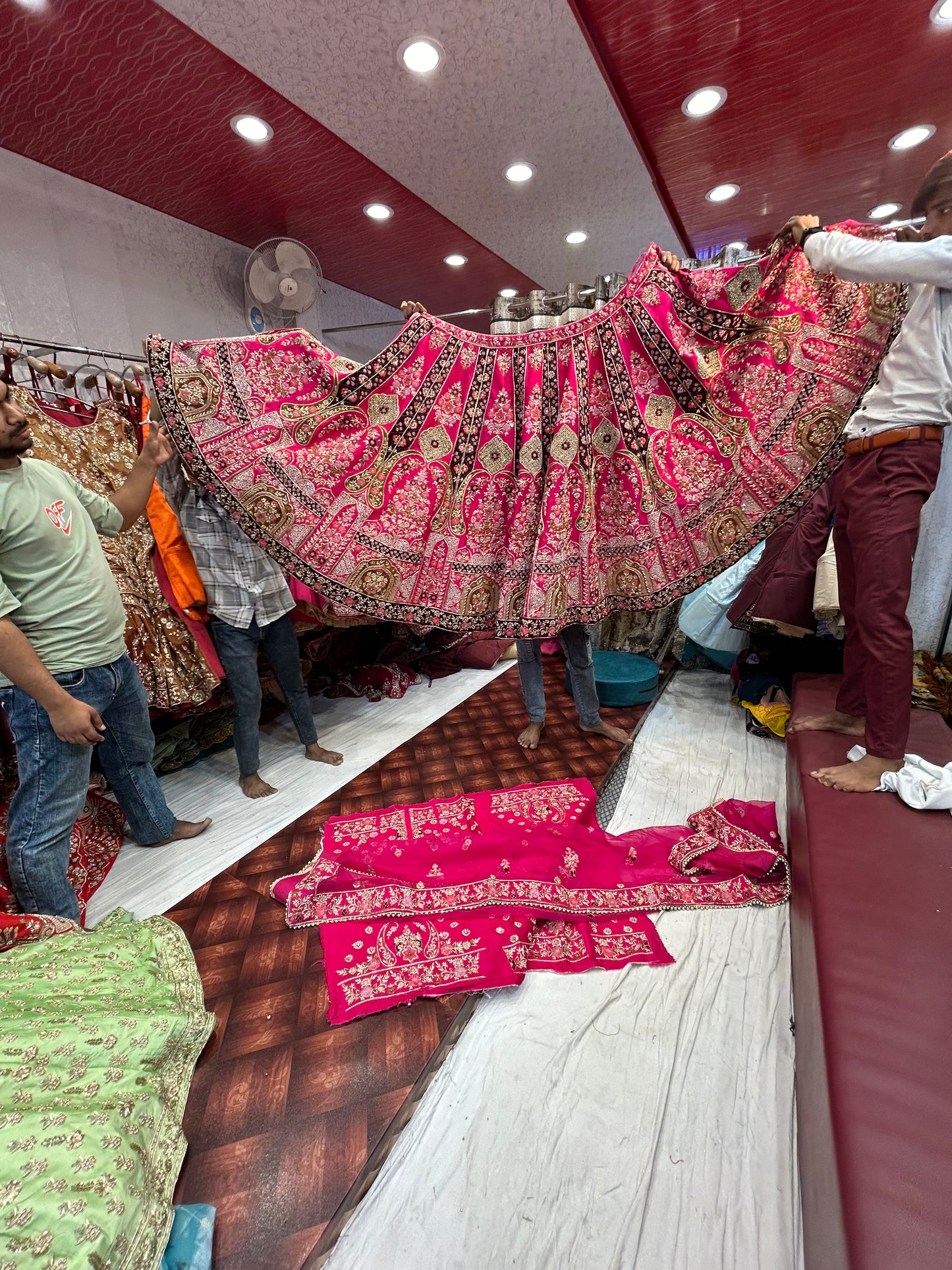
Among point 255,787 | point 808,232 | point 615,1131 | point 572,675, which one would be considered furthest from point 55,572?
point 808,232

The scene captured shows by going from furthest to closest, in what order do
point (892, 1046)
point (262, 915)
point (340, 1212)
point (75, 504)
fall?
point (262, 915)
point (75, 504)
point (340, 1212)
point (892, 1046)

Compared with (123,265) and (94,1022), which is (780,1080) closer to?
(94,1022)

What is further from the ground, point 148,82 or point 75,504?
point 148,82

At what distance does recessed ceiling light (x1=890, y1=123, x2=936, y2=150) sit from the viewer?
2.45 m

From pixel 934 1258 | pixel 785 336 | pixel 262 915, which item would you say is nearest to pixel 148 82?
pixel 785 336

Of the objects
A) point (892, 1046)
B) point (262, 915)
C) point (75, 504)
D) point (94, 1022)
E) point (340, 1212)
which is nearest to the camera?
point (892, 1046)

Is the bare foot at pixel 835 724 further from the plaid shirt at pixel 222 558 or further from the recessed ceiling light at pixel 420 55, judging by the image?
the recessed ceiling light at pixel 420 55

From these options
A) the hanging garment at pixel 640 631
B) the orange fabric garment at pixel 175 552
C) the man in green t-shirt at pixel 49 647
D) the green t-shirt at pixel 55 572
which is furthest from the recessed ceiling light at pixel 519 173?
the green t-shirt at pixel 55 572

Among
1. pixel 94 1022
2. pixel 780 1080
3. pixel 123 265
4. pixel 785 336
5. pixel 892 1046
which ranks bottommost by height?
pixel 780 1080

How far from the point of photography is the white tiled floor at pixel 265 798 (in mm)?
1716

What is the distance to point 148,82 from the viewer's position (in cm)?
196

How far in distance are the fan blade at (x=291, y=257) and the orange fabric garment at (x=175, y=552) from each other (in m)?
1.82

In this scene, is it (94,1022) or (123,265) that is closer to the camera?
(94,1022)

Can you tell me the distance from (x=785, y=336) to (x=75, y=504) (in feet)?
6.53
